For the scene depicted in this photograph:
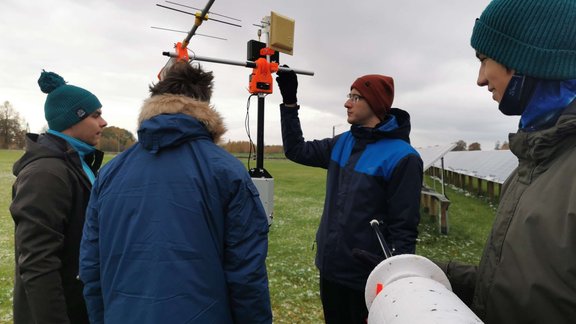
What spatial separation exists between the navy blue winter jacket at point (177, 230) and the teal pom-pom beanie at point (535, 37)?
4.33ft

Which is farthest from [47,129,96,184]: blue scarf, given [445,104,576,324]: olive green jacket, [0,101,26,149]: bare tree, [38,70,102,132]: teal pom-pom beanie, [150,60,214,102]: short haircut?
[0,101,26,149]: bare tree

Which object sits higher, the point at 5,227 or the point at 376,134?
the point at 376,134

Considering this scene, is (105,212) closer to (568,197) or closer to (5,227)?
(568,197)

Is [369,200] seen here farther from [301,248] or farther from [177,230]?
[301,248]

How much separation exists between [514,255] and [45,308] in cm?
250

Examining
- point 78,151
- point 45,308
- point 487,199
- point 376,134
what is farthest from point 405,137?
point 487,199

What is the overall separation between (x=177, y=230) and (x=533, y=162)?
1543 millimetres

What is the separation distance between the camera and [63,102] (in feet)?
9.57

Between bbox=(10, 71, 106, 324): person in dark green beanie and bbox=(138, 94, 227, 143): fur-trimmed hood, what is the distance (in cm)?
88

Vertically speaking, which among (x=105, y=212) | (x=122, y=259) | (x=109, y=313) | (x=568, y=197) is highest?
(x=568, y=197)

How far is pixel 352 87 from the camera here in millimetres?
3404

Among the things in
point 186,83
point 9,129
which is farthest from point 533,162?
point 9,129

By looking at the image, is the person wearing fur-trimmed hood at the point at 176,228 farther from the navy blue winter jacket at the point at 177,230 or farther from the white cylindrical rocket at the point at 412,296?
the white cylindrical rocket at the point at 412,296

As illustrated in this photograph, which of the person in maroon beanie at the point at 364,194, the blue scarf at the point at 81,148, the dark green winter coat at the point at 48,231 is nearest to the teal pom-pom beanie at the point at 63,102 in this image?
the blue scarf at the point at 81,148
